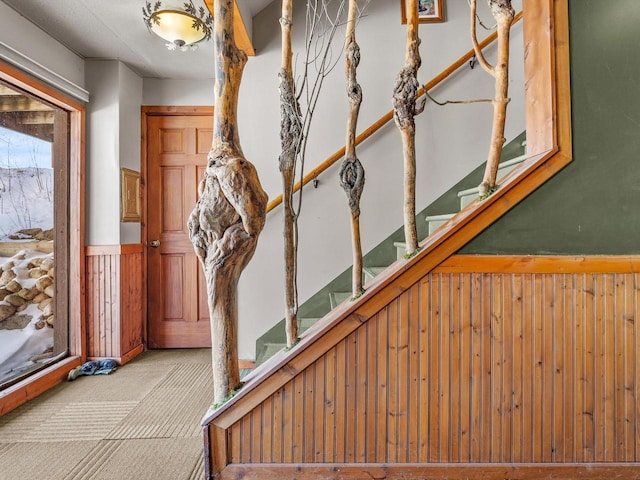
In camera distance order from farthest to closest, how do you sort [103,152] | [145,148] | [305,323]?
1. [145,148]
2. [103,152]
3. [305,323]

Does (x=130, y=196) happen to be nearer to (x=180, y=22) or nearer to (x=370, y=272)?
(x=180, y=22)

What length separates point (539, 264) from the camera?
138 cm

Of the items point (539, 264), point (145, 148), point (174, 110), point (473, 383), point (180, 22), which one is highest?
point (180, 22)

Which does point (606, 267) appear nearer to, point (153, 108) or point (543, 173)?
point (543, 173)

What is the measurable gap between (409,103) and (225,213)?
0.83m

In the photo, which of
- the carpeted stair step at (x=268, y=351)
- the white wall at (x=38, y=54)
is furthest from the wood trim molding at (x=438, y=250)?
the white wall at (x=38, y=54)

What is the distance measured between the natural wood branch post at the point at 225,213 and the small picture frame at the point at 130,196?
76.0 inches

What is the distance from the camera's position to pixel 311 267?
2.60 m

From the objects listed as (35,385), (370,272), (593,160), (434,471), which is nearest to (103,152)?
(35,385)

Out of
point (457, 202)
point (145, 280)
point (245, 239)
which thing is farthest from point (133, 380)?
point (457, 202)

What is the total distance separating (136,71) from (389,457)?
344 centimetres

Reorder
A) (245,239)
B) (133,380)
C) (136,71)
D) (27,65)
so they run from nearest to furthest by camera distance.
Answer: (245,239)
(27,65)
(133,380)
(136,71)

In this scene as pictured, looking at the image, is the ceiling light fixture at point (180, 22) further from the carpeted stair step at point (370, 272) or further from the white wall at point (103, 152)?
the carpeted stair step at point (370, 272)

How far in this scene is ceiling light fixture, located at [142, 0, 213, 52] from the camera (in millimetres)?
2102
